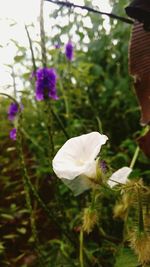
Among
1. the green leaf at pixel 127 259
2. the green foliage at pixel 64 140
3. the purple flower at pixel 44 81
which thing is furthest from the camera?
the purple flower at pixel 44 81

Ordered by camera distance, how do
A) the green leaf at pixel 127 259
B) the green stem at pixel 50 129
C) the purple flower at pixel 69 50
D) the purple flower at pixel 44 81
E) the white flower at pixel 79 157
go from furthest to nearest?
1. the purple flower at pixel 69 50
2. the purple flower at pixel 44 81
3. the green stem at pixel 50 129
4. the green leaf at pixel 127 259
5. the white flower at pixel 79 157

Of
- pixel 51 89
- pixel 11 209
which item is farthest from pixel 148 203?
pixel 11 209

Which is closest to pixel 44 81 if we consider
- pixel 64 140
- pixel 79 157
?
pixel 64 140

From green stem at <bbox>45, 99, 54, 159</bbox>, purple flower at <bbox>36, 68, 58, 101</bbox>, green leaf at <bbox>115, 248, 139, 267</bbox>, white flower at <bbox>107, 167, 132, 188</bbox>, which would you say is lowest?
green leaf at <bbox>115, 248, 139, 267</bbox>

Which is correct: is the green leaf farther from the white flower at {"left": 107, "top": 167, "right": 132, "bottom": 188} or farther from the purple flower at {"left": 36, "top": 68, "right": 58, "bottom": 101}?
the purple flower at {"left": 36, "top": 68, "right": 58, "bottom": 101}

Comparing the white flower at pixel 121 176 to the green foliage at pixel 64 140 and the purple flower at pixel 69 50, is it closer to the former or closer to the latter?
the green foliage at pixel 64 140

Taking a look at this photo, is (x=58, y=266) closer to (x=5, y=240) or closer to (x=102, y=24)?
(x=5, y=240)

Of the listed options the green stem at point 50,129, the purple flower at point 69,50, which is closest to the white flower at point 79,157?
the green stem at point 50,129

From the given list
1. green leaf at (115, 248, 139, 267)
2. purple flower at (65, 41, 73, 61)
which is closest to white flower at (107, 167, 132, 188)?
green leaf at (115, 248, 139, 267)
